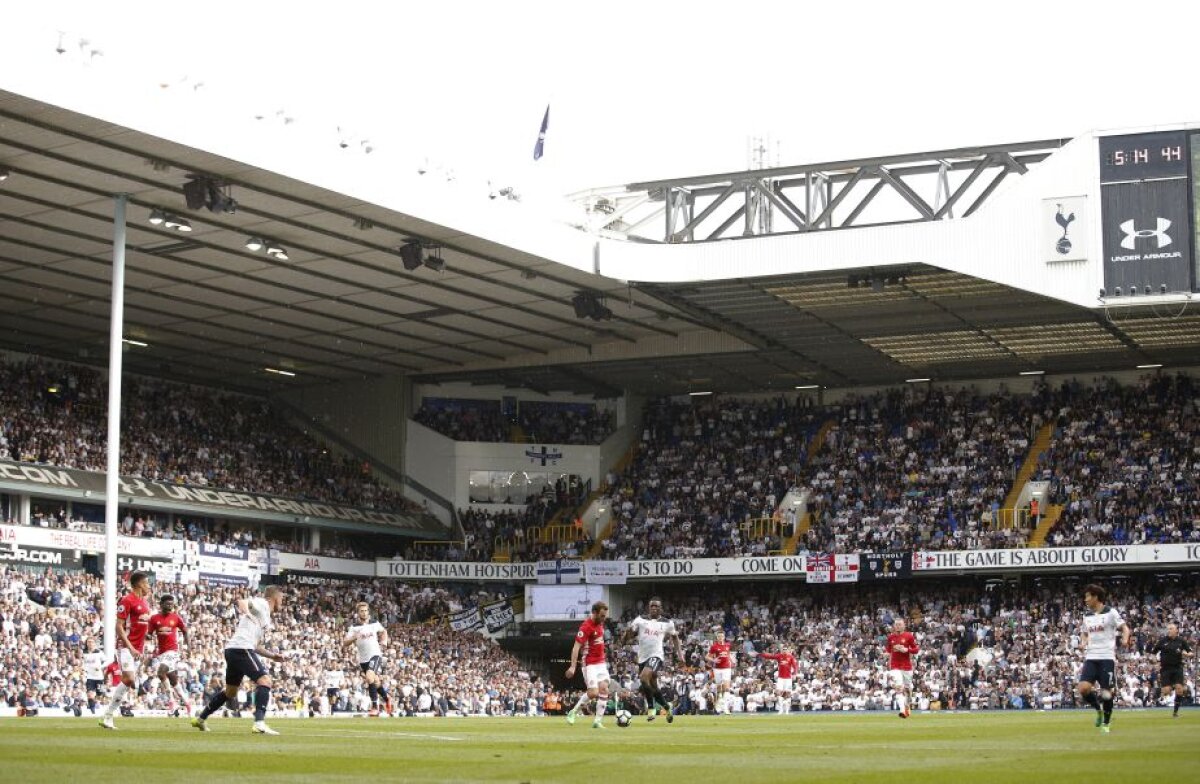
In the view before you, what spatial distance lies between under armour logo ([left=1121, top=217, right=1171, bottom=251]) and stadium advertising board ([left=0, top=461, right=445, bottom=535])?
102 ft

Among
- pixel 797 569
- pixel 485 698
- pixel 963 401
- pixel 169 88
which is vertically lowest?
pixel 485 698

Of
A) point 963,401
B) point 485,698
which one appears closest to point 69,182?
point 485,698

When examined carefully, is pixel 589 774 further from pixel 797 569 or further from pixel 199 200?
pixel 797 569

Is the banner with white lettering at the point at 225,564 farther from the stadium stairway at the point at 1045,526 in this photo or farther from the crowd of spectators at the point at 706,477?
the stadium stairway at the point at 1045,526

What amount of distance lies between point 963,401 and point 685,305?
15.7 m

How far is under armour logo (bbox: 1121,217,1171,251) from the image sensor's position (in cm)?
4562

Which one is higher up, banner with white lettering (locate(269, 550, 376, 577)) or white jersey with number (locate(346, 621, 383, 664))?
banner with white lettering (locate(269, 550, 376, 577))

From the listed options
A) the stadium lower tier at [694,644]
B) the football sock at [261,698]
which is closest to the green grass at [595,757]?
the football sock at [261,698]

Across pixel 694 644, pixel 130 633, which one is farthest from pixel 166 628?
pixel 694 644

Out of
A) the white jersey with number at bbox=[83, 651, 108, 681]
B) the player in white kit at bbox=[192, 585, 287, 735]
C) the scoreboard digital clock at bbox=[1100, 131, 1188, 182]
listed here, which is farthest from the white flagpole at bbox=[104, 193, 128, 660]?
the scoreboard digital clock at bbox=[1100, 131, 1188, 182]

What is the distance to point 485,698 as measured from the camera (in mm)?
56875

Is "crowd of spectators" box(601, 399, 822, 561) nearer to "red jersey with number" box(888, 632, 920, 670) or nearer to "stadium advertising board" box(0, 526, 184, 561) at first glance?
"stadium advertising board" box(0, 526, 184, 561)

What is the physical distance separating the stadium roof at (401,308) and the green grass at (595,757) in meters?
18.3

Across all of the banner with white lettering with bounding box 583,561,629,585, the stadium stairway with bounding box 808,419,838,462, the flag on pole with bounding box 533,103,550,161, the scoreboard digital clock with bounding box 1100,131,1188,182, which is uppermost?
the flag on pole with bounding box 533,103,550,161
